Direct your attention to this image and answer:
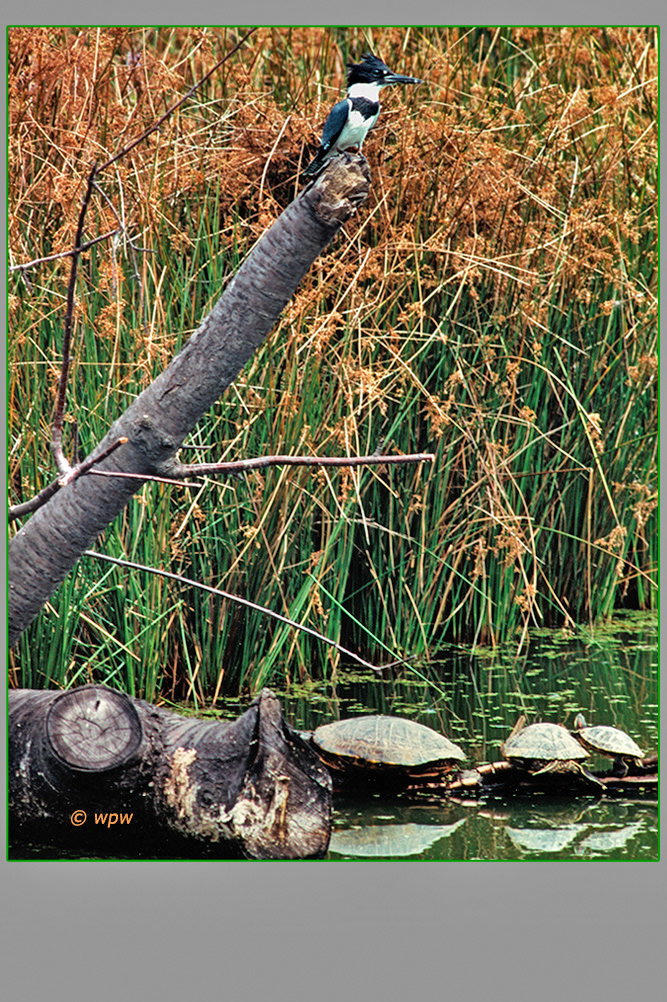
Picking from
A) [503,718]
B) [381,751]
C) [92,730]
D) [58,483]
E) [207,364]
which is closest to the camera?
[58,483]

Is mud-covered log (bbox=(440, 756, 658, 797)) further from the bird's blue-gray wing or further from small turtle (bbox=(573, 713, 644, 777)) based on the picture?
the bird's blue-gray wing

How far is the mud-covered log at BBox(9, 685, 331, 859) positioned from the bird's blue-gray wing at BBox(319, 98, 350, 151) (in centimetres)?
134

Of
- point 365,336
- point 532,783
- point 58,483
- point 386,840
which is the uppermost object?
point 365,336

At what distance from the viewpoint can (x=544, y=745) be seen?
238 cm

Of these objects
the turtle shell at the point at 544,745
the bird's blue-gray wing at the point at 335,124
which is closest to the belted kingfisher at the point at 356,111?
the bird's blue-gray wing at the point at 335,124

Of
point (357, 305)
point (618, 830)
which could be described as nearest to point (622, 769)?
point (618, 830)

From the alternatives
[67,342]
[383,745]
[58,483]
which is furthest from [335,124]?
[383,745]

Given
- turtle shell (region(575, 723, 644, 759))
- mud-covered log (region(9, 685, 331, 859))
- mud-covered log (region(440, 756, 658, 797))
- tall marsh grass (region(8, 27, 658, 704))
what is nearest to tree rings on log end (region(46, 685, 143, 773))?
mud-covered log (region(9, 685, 331, 859))

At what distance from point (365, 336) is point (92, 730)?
1206 mm

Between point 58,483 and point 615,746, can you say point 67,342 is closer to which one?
point 58,483

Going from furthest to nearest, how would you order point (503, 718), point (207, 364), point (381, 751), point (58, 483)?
point (503, 718)
point (381, 751)
point (207, 364)
point (58, 483)

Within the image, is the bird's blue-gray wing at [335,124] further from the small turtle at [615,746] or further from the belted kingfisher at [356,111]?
the small turtle at [615,746]

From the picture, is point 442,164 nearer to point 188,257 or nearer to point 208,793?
point 188,257

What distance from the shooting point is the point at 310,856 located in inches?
90.7
